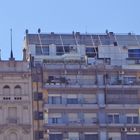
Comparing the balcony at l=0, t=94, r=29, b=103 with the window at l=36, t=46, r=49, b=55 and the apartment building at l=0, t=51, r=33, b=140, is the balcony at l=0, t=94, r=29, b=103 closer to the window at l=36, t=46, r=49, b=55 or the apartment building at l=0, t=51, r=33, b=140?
the apartment building at l=0, t=51, r=33, b=140

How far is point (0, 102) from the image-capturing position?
→ 103m

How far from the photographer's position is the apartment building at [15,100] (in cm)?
10281

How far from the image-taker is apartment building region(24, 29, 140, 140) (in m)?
103

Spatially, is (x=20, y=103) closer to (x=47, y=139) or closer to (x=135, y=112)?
(x=47, y=139)

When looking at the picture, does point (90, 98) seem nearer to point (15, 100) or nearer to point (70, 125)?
point (70, 125)

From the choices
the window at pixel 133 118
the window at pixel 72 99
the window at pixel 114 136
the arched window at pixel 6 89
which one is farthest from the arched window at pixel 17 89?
the window at pixel 133 118

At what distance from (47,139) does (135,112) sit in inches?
445

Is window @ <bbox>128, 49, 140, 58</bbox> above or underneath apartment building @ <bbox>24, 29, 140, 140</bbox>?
above

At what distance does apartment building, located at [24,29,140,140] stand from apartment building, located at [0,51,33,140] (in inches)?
34.5

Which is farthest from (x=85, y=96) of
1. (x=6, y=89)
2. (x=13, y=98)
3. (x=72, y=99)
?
(x=6, y=89)

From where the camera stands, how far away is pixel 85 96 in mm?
105375

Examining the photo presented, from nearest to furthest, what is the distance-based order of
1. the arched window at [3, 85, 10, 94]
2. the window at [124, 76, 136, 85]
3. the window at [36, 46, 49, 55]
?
the arched window at [3, 85, 10, 94] → the window at [124, 76, 136, 85] → the window at [36, 46, 49, 55]

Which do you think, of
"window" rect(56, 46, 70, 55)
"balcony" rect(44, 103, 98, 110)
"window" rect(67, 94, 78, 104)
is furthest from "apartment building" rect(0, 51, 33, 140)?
"window" rect(56, 46, 70, 55)

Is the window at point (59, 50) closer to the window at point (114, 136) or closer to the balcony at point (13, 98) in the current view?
the balcony at point (13, 98)
